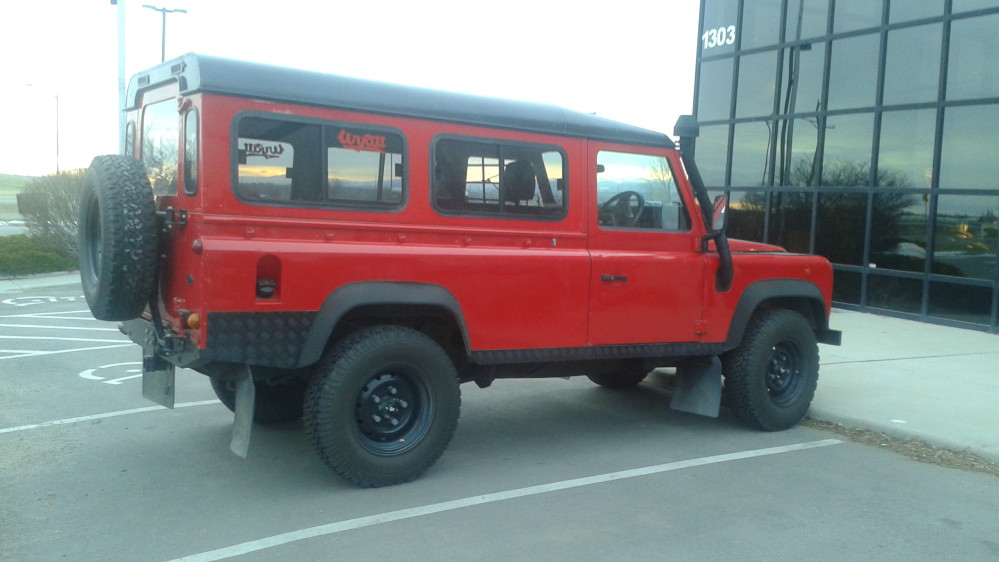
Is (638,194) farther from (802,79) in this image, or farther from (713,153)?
(713,153)

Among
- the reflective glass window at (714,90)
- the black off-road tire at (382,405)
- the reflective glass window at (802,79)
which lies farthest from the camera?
the reflective glass window at (714,90)

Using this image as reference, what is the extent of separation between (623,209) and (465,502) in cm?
241

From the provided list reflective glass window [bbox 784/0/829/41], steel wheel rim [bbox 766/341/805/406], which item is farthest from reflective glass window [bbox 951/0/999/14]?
steel wheel rim [bbox 766/341/805/406]

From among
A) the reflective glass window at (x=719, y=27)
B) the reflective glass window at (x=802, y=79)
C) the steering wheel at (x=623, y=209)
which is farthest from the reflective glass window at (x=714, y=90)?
the steering wheel at (x=623, y=209)

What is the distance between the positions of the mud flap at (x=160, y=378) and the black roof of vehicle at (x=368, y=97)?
5.38 feet

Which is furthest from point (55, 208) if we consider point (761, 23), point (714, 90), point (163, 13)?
point (761, 23)

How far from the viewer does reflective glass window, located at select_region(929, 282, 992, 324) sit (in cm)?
1163

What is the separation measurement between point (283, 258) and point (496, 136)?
5.50ft

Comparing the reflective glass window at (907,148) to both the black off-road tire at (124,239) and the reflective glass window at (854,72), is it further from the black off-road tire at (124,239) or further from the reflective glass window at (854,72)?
the black off-road tire at (124,239)

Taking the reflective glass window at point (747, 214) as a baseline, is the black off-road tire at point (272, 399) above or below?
below

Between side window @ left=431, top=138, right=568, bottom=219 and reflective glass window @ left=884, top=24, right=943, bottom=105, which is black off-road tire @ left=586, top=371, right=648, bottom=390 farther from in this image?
reflective glass window @ left=884, top=24, right=943, bottom=105

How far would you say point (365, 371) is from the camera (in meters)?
4.92

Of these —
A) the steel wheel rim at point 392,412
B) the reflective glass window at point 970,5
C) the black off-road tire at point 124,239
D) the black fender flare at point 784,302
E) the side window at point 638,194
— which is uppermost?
the reflective glass window at point 970,5

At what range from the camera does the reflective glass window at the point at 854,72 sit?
13.2 metres
